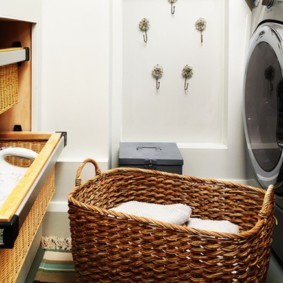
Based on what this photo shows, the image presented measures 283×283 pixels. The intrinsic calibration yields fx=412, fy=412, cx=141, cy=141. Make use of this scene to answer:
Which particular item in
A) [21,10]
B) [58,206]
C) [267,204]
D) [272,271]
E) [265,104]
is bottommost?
[272,271]

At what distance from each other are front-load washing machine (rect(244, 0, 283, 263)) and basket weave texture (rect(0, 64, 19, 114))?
91cm

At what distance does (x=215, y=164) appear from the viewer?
Result: 209 cm

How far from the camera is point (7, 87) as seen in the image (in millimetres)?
1393

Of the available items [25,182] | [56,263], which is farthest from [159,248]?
[56,263]

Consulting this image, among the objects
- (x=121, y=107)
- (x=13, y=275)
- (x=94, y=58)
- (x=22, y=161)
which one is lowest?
(x=13, y=275)

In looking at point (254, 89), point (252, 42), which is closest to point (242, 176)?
point (254, 89)

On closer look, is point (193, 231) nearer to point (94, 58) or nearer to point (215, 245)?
point (215, 245)

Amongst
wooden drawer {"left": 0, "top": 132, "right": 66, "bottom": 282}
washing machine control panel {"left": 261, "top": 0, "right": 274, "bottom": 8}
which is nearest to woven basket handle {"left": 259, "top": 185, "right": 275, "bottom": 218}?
wooden drawer {"left": 0, "top": 132, "right": 66, "bottom": 282}

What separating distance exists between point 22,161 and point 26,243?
1.65 feet

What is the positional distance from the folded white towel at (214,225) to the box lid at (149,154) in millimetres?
367

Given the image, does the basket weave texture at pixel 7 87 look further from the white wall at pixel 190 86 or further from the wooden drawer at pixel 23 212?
the white wall at pixel 190 86

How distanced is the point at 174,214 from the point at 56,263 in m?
0.56

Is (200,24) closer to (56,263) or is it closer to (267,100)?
(267,100)

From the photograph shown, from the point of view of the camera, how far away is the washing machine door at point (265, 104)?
1.41 m
